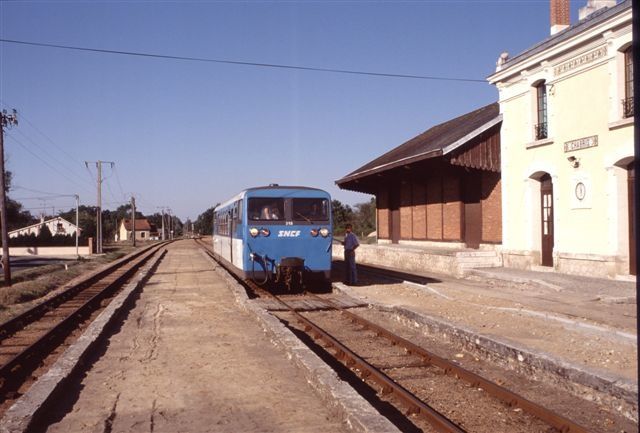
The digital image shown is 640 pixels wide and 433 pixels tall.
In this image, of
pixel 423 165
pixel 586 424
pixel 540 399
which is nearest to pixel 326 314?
pixel 540 399

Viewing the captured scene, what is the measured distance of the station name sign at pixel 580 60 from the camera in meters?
14.0

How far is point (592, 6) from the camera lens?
1683 cm

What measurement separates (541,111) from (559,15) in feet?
11.6

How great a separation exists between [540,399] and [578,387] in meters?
0.43

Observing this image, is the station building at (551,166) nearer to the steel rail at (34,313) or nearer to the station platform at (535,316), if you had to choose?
the station platform at (535,316)

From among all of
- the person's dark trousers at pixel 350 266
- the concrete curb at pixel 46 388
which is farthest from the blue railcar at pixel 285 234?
the concrete curb at pixel 46 388

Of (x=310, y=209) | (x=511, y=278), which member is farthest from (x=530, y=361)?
(x=310, y=209)

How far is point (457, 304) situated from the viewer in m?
12.5

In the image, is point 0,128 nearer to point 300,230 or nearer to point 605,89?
point 300,230

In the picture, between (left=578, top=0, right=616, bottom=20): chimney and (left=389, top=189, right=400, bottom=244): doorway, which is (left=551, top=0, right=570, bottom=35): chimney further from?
(left=389, top=189, right=400, bottom=244): doorway

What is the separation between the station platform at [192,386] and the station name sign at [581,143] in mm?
9353

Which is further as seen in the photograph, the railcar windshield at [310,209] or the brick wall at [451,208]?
the brick wall at [451,208]

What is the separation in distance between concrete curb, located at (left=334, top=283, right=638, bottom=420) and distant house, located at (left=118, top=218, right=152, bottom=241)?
126 metres

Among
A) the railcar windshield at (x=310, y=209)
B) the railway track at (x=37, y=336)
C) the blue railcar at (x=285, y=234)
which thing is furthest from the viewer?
the railcar windshield at (x=310, y=209)
